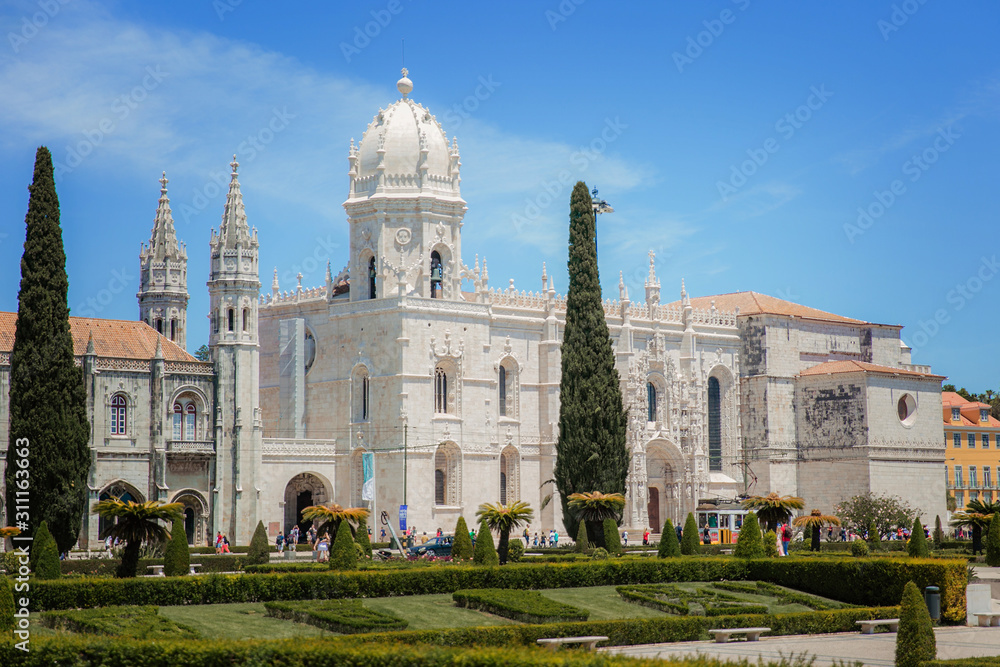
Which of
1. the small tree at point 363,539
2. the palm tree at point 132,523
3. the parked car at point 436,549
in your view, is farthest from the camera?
the parked car at point 436,549

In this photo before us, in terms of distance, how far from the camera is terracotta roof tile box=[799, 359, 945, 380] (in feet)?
240

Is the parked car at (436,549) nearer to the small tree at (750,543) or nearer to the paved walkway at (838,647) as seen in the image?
the small tree at (750,543)

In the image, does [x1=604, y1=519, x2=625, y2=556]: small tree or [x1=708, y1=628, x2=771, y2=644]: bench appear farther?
[x1=604, y1=519, x2=625, y2=556]: small tree

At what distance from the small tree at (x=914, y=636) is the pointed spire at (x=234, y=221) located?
42835 millimetres

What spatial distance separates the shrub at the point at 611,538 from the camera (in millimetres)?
44562

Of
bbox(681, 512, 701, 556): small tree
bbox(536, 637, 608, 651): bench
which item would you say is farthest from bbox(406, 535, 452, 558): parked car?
bbox(536, 637, 608, 651): bench

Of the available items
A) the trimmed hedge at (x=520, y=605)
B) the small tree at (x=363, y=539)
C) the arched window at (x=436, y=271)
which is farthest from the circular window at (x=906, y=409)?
the trimmed hedge at (x=520, y=605)

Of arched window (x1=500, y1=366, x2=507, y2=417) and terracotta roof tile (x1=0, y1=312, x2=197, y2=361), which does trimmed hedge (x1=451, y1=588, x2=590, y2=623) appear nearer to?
terracotta roof tile (x1=0, y1=312, x2=197, y2=361)

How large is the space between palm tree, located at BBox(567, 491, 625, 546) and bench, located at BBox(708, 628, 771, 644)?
15.2 m

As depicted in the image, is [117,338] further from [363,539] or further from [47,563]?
[47,563]

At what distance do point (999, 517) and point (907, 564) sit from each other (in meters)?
13.4

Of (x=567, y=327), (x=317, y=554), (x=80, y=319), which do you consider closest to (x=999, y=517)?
(x=567, y=327)

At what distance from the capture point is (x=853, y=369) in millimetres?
73062

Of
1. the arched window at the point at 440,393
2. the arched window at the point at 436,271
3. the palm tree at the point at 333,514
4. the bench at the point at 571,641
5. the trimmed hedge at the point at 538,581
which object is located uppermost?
the arched window at the point at 436,271
